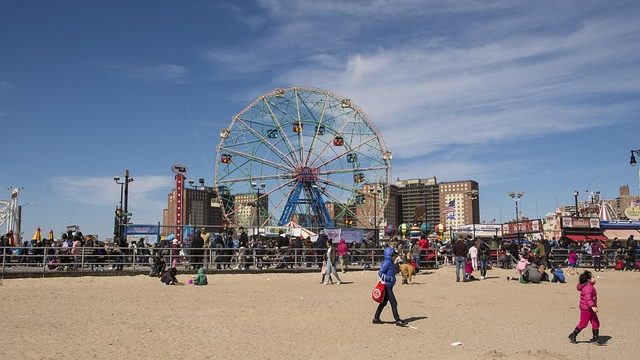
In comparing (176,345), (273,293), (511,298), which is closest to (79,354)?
(176,345)

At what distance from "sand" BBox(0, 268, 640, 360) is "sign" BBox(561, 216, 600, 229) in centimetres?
3015

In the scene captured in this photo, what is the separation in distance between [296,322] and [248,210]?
42.3 m

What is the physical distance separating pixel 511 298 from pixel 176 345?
994cm

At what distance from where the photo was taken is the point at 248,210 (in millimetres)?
53125

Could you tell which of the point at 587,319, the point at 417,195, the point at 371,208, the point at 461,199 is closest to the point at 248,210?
the point at 371,208

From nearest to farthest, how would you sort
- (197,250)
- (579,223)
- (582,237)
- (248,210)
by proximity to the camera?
1. (197,250)
2. (582,237)
3. (579,223)
4. (248,210)

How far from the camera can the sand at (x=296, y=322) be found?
28.2 ft

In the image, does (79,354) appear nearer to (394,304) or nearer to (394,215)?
(394,304)

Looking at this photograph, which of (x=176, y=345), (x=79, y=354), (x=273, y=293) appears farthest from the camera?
(x=273, y=293)

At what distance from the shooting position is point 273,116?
5178 centimetres

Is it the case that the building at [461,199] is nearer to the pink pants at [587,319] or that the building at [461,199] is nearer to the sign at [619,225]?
the sign at [619,225]

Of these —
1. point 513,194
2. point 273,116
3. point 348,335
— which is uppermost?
point 273,116

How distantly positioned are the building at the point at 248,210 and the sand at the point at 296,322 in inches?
1299

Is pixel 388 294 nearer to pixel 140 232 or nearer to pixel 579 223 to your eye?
pixel 140 232
